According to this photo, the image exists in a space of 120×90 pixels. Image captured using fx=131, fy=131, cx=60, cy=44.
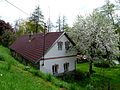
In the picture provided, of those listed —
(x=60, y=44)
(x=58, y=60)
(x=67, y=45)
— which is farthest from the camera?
(x=67, y=45)

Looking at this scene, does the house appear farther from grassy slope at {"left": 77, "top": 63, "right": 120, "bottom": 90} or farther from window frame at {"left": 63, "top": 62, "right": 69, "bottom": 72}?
grassy slope at {"left": 77, "top": 63, "right": 120, "bottom": 90}

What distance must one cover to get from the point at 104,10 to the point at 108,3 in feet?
4.78

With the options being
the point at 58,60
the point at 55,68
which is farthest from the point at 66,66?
the point at 55,68

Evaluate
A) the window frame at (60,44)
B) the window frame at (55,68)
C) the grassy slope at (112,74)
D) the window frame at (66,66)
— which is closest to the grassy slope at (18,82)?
A: the window frame at (55,68)

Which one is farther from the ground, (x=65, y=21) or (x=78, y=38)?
(x=65, y=21)

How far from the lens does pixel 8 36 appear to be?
34031mm

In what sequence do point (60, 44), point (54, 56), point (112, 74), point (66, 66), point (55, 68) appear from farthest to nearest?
point (112, 74), point (66, 66), point (60, 44), point (55, 68), point (54, 56)

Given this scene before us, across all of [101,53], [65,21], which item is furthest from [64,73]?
[65,21]

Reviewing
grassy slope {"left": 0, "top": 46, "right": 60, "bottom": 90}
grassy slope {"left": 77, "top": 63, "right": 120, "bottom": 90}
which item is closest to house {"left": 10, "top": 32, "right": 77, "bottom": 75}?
grassy slope {"left": 77, "top": 63, "right": 120, "bottom": 90}

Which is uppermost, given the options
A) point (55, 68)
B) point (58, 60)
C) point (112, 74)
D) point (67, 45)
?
point (67, 45)

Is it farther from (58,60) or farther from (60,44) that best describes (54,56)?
(60,44)

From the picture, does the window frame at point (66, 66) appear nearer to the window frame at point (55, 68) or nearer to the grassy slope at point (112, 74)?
the window frame at point (55, 68)

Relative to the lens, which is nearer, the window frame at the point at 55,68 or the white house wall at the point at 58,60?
the white house wall at the point at 58,60

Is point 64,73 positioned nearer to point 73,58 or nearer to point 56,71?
point 56,71
